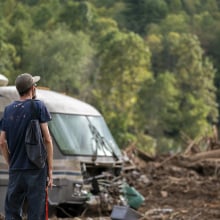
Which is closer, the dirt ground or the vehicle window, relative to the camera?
the vehicle window

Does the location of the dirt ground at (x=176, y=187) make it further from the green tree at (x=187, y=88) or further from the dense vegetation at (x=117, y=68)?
the green tree at (x=187, y=88)

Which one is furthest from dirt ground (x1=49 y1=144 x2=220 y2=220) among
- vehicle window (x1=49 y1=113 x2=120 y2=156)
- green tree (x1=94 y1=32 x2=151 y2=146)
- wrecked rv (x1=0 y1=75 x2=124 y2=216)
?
green tree (x1=94 y1=32 x2=151 y2=146)

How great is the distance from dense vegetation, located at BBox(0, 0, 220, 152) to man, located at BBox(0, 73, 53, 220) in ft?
147

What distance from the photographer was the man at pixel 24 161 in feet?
29.9

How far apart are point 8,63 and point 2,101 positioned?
148ft

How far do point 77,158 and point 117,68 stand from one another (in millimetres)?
58929

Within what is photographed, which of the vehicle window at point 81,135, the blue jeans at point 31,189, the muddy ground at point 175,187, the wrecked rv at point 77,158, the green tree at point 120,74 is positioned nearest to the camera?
the blue jeans at point 31,189

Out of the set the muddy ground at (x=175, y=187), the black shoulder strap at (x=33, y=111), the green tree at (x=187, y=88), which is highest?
the green tree at (x=187, y=88)

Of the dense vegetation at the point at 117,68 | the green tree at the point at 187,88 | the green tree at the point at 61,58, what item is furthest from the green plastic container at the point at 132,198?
the green tree at the point at 187,88

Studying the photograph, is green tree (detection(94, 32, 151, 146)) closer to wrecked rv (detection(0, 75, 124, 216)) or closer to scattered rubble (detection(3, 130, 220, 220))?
scattered rubble (detection(3, 130, 220, 220))

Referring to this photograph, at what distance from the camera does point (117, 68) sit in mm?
73375

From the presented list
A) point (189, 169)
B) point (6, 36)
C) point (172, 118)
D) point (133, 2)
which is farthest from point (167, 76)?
point (189, 169)

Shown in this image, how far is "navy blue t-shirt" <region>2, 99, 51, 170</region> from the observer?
9.16 m

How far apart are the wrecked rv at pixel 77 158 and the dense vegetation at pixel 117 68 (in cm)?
3868
